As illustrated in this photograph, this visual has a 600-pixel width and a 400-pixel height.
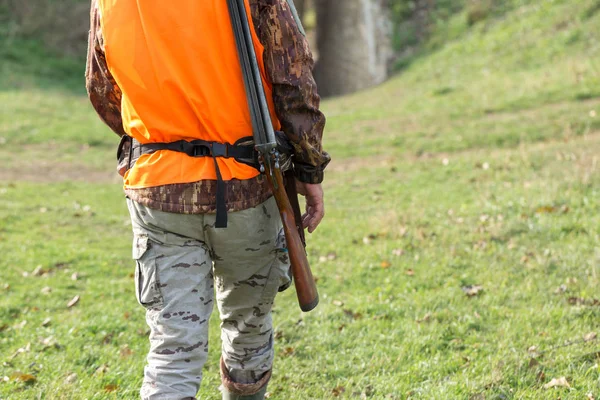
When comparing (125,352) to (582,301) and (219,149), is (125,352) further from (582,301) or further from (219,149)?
(582,301)

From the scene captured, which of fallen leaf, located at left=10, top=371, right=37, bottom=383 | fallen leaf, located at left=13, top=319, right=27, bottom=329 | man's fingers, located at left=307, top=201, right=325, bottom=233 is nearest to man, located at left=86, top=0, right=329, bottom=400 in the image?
man's fingers, located at left=307, top=201, right=325, bottom=233

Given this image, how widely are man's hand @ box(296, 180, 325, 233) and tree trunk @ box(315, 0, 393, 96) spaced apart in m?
16.8

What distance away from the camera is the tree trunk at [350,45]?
1933cm

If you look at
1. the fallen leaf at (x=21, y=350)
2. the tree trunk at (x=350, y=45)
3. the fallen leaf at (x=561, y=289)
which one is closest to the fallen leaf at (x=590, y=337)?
the fallen leaf at (x=561, y=289)

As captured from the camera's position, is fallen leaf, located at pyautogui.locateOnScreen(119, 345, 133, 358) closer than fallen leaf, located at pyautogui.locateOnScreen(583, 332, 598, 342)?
No

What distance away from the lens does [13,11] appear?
76.6 feet

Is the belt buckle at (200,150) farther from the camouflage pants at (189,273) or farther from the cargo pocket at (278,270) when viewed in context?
the cargo pocket at (278,270)

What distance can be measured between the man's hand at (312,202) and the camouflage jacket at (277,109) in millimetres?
104

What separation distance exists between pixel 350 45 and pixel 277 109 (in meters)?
17.2

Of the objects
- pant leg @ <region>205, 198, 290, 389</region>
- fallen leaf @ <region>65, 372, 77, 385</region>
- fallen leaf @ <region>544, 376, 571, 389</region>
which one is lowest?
fallen leaf @ <region>544, 376, 571, 389</region>

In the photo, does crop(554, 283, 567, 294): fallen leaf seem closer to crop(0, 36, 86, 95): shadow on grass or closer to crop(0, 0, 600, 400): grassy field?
crop(0, 0, 600, 400): grassy field

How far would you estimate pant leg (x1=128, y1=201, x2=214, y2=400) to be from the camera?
8.75ft

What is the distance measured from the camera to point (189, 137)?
2.70 m

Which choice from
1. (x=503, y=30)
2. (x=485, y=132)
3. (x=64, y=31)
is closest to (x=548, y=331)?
(x=485, y=132)
